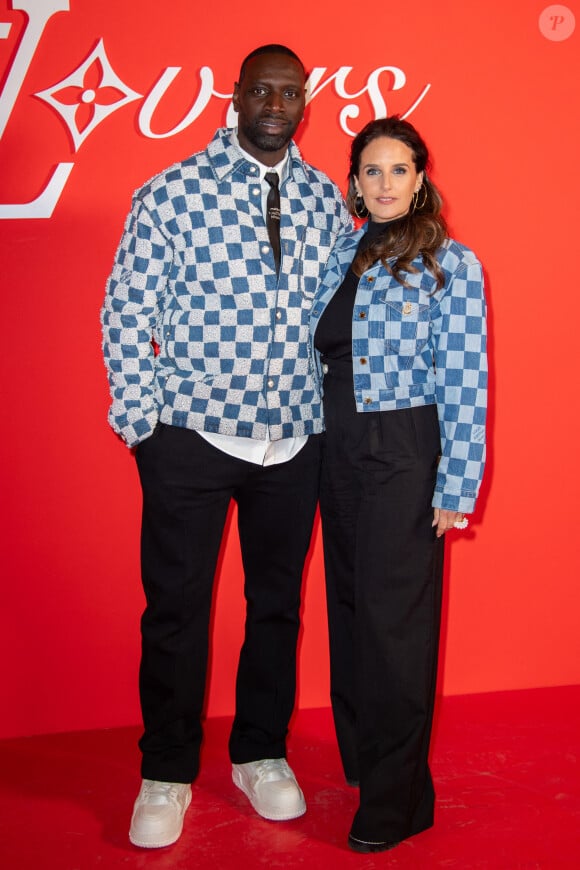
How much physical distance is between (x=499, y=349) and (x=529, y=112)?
684 mm

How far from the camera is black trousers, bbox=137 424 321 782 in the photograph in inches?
83.9

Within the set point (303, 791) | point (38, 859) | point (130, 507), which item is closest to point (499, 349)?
point (130, 507)

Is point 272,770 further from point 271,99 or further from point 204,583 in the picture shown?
point 271,99

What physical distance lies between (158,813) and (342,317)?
1208 mm

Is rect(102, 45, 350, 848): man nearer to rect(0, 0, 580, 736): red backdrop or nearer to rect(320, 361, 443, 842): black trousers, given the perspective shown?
rect(320, 361, 443, 842): black trousers

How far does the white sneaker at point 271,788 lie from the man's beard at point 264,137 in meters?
1.49

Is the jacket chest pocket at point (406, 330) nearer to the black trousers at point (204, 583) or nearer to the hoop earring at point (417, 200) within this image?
the hoop earring at point (417, 200)

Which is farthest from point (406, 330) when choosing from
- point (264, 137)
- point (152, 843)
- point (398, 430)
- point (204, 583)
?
point (152, 843)

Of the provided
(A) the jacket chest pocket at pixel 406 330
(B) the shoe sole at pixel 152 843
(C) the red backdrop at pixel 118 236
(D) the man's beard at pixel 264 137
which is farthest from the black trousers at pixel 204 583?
(D) the man's beard at pixel 264 137

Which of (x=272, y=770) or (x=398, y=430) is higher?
(x=398, y=430)

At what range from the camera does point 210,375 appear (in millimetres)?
2119

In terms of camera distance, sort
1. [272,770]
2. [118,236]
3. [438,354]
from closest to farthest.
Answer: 1. [438,354]
2. [272,770]
3. [118,236]

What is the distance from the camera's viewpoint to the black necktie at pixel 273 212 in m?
2.14

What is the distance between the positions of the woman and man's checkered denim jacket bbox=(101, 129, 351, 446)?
0.37ft
